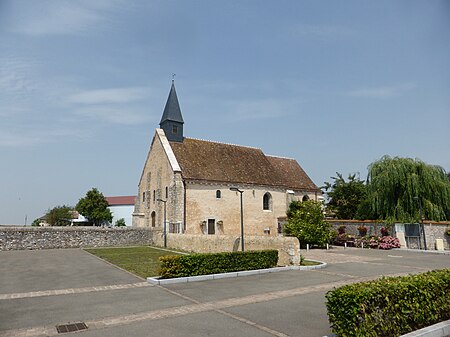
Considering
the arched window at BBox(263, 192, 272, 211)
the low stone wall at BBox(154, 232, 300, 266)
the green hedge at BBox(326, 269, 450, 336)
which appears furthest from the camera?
the arched window at BBox(263, 192, 272, 211)

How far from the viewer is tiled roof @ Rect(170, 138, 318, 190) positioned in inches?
1300

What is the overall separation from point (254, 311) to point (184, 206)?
23569 millimetres

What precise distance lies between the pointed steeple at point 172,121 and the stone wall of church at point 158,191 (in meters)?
1.37

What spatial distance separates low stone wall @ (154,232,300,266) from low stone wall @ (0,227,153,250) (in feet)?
8.94

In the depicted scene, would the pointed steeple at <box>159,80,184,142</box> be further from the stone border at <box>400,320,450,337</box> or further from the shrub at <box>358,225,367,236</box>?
the stone border at <box>400,320,450,337</box>

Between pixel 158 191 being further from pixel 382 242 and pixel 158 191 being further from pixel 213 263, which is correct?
pixel 213 263

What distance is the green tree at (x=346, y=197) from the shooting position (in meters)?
36.7

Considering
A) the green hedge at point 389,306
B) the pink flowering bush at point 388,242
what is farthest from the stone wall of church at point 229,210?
the green hedge at point 389,306

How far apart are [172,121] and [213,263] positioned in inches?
974

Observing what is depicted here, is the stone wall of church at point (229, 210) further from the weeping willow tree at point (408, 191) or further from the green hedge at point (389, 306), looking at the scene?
the green hedge at point (389, 306)

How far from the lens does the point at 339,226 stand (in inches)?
1200

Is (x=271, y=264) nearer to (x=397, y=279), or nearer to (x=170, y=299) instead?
(x=170, y=299)

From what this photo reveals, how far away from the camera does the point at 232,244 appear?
64.7 ft

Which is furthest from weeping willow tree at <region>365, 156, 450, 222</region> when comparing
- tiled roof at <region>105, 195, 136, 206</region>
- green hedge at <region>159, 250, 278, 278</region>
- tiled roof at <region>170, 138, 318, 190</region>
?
tiled roof at <region>105, 195, 136, 206</region>
